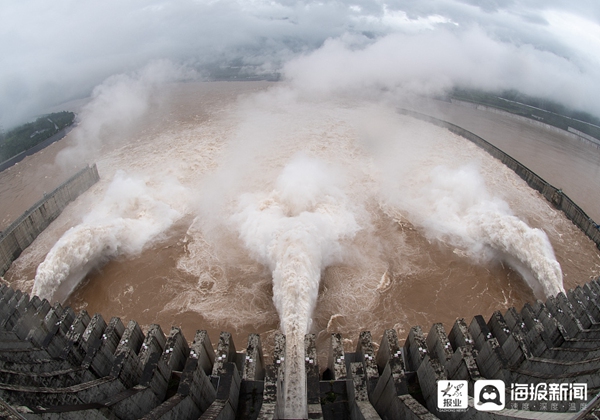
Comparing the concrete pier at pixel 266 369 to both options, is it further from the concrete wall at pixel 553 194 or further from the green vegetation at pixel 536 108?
the green vegetation at pixel 536 108

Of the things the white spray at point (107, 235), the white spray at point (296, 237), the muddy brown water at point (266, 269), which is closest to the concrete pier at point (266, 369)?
the white spray at point (296, 237)

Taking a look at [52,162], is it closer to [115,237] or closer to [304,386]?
[115,237]

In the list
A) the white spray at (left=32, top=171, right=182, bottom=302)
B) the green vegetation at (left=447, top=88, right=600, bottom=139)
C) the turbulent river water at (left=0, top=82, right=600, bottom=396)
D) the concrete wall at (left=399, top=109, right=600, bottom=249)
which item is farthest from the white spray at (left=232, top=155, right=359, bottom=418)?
the green vegetation at (left=447, top=88, right=600, bottom=139)

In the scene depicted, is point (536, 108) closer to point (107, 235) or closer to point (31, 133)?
point (107, 235)

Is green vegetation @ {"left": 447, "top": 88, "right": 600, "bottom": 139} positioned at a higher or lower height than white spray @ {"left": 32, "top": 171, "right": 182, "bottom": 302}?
lower

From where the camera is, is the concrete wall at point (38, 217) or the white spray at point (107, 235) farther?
the concrete wall at point (38, 217)

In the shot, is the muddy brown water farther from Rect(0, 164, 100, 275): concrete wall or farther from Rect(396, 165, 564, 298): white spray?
Rect(396, 165, 564, 298): white spray
